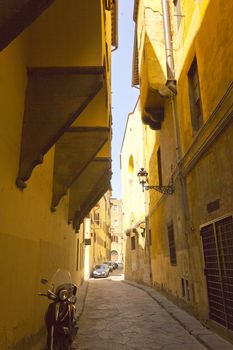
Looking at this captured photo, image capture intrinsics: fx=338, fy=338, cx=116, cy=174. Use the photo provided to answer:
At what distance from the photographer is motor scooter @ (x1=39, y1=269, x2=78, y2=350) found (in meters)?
5.11

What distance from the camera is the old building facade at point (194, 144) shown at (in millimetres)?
6223

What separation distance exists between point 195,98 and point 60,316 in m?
6.17

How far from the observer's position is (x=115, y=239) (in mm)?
71062

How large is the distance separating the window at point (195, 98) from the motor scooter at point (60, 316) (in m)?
5.09

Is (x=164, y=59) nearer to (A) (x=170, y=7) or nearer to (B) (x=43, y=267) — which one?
(A) (x=170, y=7)

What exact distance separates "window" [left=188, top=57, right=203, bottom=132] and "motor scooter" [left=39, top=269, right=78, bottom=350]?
5092 mm

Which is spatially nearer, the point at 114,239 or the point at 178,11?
the point at 178,11

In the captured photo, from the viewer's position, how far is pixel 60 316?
5.24m

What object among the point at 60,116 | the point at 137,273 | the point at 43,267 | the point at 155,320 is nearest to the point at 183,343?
the point at 155,320

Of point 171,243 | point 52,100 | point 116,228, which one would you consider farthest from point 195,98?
point 116,228

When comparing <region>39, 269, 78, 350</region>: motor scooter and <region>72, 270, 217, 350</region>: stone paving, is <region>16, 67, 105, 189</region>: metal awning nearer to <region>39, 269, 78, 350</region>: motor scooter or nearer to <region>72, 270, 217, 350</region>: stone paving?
<region>39, 269, 78, 350</region>: motor scooter

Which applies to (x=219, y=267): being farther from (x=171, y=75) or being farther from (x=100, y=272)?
(x=100, y=272)

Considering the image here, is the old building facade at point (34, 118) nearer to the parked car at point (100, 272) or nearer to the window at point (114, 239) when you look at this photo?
the parked car at point (100, 272)

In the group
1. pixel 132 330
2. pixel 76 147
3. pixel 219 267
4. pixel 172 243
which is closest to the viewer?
pixel 219 267
